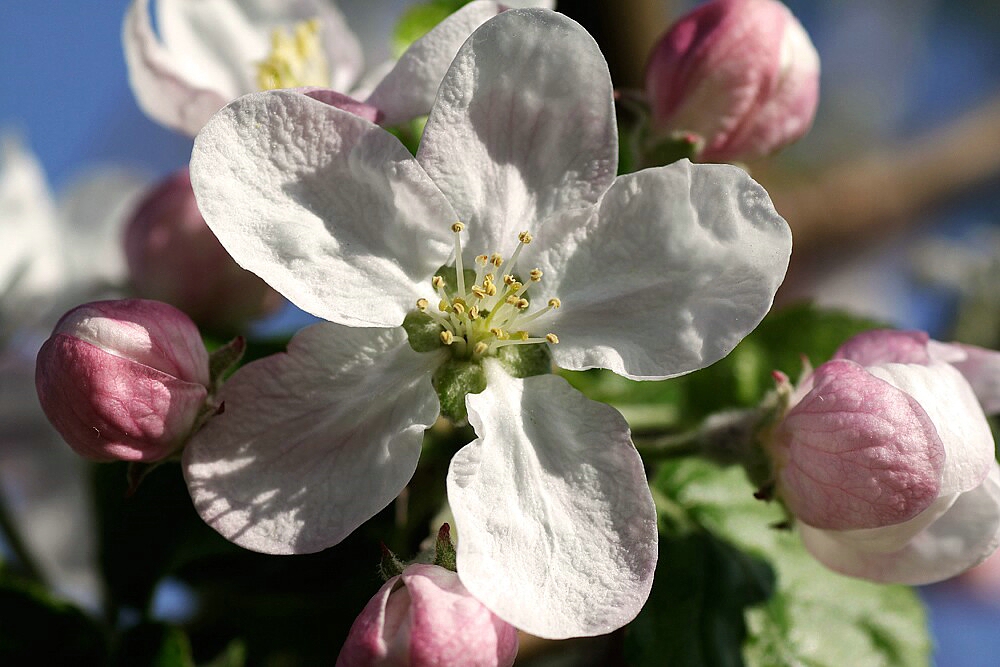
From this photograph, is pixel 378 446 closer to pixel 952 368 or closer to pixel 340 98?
pixel 340 98

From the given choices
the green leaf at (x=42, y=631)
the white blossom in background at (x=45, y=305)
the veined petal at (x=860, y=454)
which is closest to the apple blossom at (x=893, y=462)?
the veined petal at (x=860, y=454)

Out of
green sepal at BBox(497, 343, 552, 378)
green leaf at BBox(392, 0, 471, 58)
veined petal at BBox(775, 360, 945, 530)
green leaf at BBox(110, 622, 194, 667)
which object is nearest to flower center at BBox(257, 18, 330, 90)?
green leaf at BBox(392, 0, 471, 58)

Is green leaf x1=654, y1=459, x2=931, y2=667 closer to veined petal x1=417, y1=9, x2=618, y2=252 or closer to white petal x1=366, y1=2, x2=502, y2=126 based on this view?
veined petal x1=417, y1=9, x2=618, y2=252

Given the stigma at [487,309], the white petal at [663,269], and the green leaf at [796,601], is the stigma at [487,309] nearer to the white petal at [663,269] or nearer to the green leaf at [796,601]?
the white petal at [663,269]

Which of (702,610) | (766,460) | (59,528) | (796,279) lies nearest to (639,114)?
(766,460)

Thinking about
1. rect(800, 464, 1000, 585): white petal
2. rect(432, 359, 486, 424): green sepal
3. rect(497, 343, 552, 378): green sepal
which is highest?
rect(432, 359, 486, 424): green sepal

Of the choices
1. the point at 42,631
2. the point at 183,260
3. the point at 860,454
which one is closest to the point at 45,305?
the point at 183,260

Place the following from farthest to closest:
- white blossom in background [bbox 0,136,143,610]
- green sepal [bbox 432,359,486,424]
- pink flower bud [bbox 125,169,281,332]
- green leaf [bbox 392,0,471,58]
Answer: white blossom in background [bbox 0,136,143,610]
green leaf [bbox 392,0,471,58]
pink flower bud [bbox 125,169,281,332]
green sepal [bbox 432,359,486,424]
